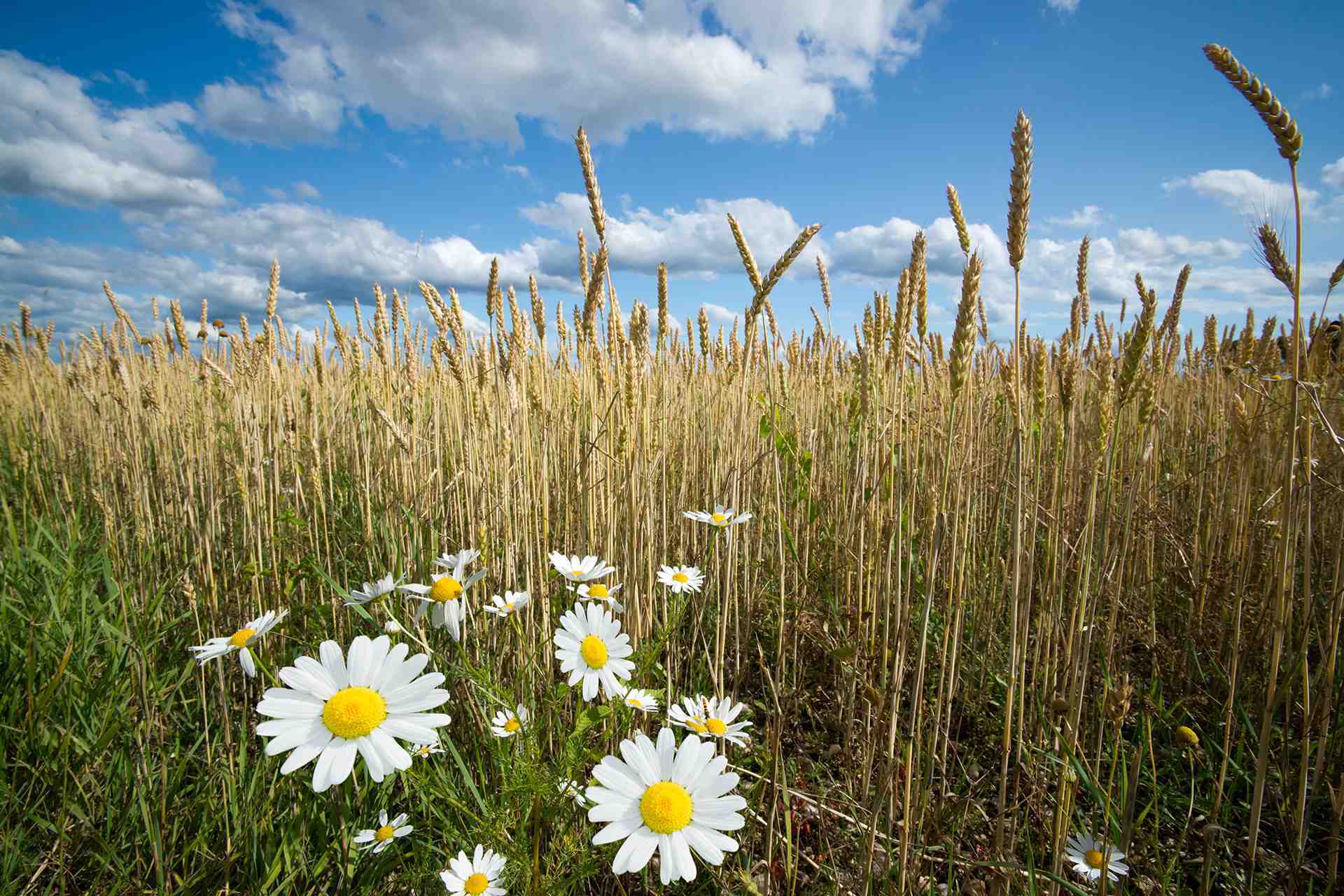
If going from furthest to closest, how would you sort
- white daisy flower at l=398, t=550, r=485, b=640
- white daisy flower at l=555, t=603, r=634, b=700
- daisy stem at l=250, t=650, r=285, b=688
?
1. white daisy flower at l=398, t=550, r=485, b=640
2. white daisy flower at l=555, t=603, r=634, b=700
3. daisy stem at l=250, t=650, r=285, b=688

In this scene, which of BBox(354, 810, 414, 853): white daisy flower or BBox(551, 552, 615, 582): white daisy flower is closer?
BBox(354, 810, 414, 853): white daisy flower

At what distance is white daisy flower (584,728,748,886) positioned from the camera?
0.72 metres

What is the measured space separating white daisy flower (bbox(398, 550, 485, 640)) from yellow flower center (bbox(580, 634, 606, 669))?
0.21m

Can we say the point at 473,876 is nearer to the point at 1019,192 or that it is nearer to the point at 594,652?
the point at 594,652

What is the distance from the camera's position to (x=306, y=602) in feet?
6.18

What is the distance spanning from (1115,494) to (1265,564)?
50cm

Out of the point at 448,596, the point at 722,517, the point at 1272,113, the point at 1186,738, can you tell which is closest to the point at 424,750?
the point at 448,596

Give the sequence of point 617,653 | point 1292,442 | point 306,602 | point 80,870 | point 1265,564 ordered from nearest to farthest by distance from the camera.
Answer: point 1292,442
point 617,653
point 80,870
point 1265,564
point 306,602

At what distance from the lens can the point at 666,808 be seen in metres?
0.74

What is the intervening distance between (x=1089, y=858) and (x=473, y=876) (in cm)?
109

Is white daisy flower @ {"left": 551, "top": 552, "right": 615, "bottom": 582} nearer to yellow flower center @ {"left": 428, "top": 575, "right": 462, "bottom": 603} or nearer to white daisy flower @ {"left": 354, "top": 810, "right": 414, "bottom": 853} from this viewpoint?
yellow flower center @ {"left": 428, "top": 575, "right": 462, "bottom": 603}

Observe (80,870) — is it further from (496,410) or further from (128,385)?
(128,385)

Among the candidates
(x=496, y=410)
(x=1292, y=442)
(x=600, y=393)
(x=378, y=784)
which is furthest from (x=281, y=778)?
(x=1292, y=442)

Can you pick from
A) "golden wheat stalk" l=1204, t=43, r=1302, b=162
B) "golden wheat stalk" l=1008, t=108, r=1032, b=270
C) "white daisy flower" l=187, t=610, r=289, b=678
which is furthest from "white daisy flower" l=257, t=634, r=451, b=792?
"golden wheat stalk" l=1204, t=43, r=1302, b=162
